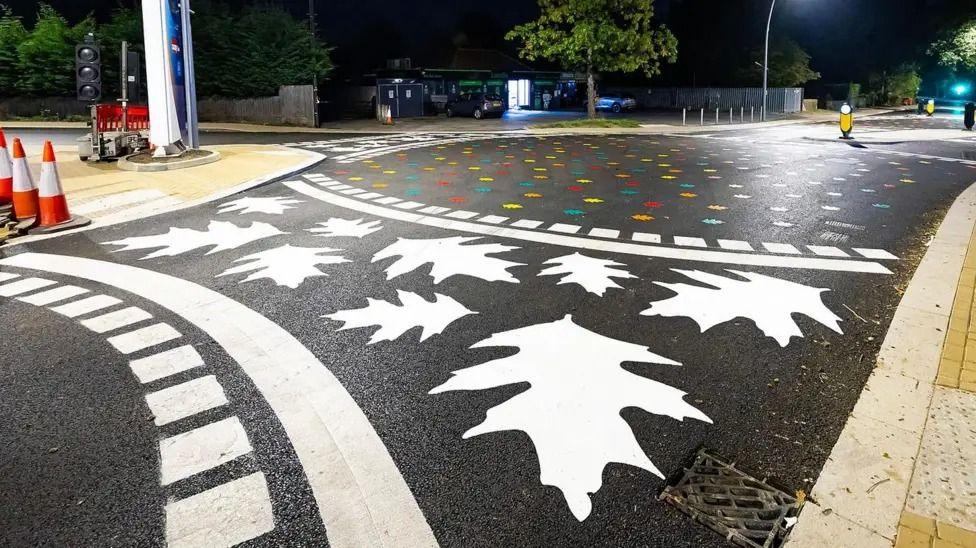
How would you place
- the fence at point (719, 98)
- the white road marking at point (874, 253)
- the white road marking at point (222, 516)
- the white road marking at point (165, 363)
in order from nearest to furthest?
the white road marking at point (222, 516)
the white road marking at point (165, 363)
the white road marking at point (874, 253)
the fence at point (719, 98)

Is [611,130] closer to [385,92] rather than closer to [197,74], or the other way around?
[385,92]

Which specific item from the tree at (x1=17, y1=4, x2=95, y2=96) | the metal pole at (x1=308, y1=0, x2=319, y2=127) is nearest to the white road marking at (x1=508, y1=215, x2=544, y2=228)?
the metal pole at (x1=308, y1=0, x2=319, y2=127)

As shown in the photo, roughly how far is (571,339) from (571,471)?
1.56 metres

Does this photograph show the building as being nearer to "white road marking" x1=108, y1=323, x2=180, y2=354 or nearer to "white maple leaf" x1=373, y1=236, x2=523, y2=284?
"white maple leaf" x1=373, y1=236, x2=523, y2=284

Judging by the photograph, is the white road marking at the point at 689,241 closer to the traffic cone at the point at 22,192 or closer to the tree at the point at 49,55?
the traffic cone at the point at 22,192

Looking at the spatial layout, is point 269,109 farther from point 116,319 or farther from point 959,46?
point 959,46

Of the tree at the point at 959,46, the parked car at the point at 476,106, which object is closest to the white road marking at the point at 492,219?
the parked car at the point at 476,106

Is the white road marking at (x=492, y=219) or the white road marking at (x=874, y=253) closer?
the white road marking at (x=874, y=253)

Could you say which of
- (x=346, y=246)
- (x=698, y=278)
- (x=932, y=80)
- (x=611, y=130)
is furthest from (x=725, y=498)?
(x=932, y=80)

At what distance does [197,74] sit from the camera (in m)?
32.8

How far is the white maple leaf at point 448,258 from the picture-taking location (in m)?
5.80

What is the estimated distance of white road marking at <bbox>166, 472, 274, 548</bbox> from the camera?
2381 mm

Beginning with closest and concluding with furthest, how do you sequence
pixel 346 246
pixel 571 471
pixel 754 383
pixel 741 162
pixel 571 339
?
pixel 571 471 → pixel 754 383 → pixel 571 339 → pixel 346 246 → pixel 741 162

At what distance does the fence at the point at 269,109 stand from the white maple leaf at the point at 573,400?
28532mm
